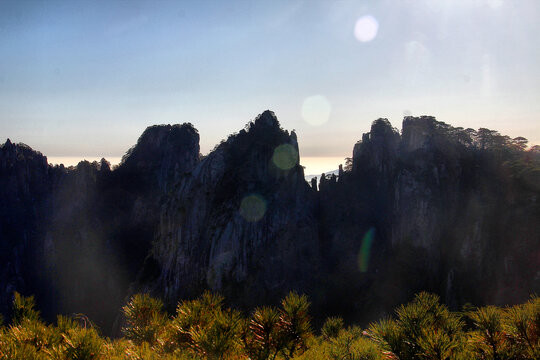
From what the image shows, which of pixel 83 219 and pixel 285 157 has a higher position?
pixel 285 157

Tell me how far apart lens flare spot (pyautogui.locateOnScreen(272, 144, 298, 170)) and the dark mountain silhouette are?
0.16m

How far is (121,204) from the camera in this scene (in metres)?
70.1

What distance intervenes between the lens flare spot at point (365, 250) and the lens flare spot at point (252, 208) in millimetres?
14604

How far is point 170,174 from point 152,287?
101ft

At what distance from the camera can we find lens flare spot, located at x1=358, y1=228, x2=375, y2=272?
Answer: 141ft

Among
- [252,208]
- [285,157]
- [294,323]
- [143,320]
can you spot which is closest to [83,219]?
[252,208]

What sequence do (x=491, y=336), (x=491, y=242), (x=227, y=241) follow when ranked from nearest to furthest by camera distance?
(x=491, y=336) → (x=491, y=242) → (x=227, y=241)

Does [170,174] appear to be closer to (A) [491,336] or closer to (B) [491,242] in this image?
(B) [491,242]

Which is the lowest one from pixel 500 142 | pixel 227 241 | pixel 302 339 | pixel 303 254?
pixel 303 254

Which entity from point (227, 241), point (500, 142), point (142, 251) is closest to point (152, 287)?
point (227, 241)

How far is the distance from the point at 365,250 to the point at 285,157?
17305 mm

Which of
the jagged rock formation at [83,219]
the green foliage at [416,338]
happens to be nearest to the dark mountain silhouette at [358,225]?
the jagged rock formation at [83,219]

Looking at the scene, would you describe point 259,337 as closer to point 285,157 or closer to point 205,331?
point 205,331

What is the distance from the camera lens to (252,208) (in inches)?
1693
